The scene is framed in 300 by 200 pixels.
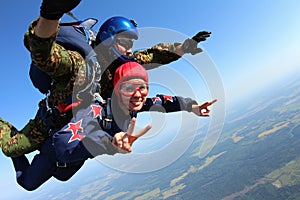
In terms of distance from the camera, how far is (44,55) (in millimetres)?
1757

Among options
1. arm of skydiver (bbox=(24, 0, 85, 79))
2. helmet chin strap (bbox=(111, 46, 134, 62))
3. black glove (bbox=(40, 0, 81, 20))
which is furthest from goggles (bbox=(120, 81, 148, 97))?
black glove (bbox=(40, 0, 81, 20))

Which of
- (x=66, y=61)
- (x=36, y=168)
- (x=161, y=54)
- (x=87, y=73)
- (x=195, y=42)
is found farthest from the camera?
(x=161, y=54)

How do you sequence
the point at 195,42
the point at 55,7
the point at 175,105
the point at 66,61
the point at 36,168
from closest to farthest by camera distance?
the point at 55,7
the point at 66,61
the point at 36,168
the point at 195,42
the point at 175,105

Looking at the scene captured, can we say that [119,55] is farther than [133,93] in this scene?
Yes

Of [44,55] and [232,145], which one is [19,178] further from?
[232,145]

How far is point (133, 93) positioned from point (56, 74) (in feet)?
2.56

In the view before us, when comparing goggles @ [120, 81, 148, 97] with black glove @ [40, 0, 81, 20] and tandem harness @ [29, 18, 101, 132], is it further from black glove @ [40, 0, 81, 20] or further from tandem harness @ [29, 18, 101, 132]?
black glove @ [40, 0, 81, 20]

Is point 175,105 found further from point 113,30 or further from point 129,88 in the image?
point 113,30

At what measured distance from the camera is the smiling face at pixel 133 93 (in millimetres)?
2561

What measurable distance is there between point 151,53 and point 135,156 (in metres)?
1.55

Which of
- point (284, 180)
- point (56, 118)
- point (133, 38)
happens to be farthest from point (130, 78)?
point (284, 180)

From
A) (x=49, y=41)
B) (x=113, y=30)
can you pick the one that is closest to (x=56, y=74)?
(x=49, y=41)

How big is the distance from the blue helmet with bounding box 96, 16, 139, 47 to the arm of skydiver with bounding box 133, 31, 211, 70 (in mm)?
559

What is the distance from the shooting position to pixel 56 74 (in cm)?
212
